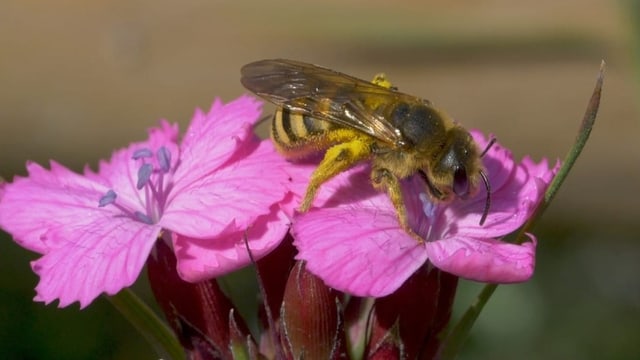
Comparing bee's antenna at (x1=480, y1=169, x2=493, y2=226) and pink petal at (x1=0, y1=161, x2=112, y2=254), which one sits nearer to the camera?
bee's antenna at (x1=480, y1=169, x2=493, y2=226)

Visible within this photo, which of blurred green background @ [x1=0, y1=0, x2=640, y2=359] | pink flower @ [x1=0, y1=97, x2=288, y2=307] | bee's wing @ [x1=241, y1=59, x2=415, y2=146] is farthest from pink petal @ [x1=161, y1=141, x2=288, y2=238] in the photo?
blurred green background @ [x1=0, y1=0, x2=640, y2=359]

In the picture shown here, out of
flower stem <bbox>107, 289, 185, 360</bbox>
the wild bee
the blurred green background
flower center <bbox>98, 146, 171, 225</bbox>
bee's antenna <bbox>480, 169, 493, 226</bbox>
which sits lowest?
the blurred green background

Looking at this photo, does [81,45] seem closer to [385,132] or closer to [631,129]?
[631,129]

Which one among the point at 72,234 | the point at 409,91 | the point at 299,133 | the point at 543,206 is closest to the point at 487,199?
the point at 543,206

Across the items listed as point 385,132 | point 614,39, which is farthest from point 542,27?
point 385,132

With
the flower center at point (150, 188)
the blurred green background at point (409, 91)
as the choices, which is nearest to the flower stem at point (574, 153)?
the flower center at point (150, 188)

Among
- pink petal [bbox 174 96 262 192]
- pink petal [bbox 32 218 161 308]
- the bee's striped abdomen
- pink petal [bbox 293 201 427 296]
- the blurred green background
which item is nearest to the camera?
pink petal [bbox 293 201 427 296]

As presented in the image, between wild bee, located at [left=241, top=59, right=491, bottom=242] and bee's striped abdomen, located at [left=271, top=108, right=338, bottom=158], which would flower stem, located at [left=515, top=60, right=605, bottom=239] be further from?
bee's striped abdomen, located at [left=271, top=108, right=338, bottom=158]

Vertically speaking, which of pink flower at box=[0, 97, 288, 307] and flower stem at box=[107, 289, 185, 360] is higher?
pink flower at box=[0, 97, 288, 307]
